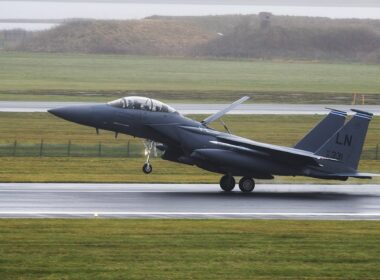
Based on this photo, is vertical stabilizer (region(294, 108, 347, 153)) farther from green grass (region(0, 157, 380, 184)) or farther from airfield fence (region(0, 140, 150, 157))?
airfield fence (region(0, 140, 150, 157))

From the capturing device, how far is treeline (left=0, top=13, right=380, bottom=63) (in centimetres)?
12425

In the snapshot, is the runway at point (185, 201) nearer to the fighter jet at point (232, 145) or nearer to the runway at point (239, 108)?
the fighter jet at point (232, 145)

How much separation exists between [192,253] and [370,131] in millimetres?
38162

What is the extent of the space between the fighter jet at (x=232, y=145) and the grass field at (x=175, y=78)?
35.9m

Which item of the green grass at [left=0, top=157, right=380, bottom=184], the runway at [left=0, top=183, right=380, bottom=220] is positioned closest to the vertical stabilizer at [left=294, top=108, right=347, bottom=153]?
the runway at [left=0, top=183, right=380, bottom=220]

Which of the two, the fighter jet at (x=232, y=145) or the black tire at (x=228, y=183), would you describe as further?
the black tire at (x=228, y=183)

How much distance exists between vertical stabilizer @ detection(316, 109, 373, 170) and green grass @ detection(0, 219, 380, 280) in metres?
6.86

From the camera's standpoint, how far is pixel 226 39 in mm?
128000

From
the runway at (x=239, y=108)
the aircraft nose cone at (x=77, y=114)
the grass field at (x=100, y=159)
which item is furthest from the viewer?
the runway at (x=239, y=108)

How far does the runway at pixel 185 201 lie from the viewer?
94.8 ft

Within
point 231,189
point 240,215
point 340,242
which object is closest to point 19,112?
point 231,189

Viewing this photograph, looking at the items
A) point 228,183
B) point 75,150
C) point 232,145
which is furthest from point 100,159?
A: point 232,145

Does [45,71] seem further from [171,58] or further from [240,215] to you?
[240,215]

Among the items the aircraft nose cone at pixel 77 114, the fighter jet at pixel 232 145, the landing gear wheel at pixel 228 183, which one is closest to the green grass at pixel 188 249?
the fighter jet at pixel 232 145
